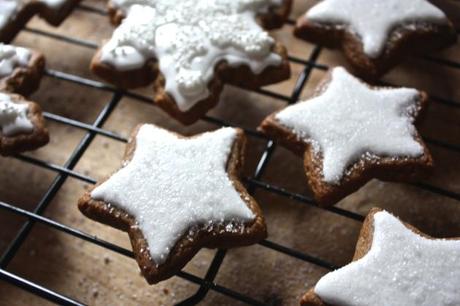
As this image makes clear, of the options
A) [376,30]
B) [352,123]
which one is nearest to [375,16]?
[376,30]

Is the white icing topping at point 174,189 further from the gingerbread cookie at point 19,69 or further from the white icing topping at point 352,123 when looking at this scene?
the gingerbread cookie at point 19,69

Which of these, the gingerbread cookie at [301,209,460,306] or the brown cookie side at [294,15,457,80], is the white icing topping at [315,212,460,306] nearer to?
the gingerbread cookie at [301,209,460,306]

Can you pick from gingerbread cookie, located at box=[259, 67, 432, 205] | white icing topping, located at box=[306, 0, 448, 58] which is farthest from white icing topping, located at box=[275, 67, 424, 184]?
white icing topping, located at box=[306, 0, 448, 58]

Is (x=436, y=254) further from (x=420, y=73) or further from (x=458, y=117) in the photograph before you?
(x=420, y=73)

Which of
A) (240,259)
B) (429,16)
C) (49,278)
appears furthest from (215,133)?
(429,16)

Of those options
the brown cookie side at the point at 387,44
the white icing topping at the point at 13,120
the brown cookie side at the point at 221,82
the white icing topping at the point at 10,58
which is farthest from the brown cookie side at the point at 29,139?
the brown cookie side at the point at 387,44

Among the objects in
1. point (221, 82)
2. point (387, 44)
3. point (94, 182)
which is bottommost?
point (94, 182)

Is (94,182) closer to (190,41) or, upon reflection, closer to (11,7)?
(190,41)

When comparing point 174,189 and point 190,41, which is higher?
point 190,41
